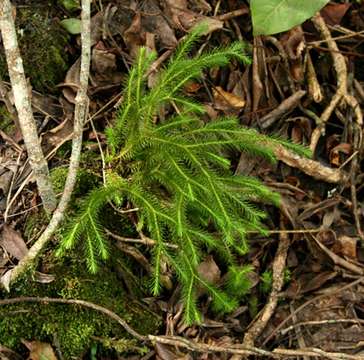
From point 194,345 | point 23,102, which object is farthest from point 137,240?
point 23,102

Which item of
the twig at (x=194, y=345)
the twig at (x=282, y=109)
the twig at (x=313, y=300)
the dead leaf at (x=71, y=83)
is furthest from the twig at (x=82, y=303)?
the twig at (x=282, y=109)

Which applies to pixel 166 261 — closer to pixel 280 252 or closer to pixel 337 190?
pixel 280 252

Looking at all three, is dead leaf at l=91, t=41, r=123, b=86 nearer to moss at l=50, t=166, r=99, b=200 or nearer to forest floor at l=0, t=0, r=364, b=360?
forest floor at l=0, t=0, r=364, b=360

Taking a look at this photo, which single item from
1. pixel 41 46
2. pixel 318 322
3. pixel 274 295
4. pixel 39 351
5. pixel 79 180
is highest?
pixel 41 46

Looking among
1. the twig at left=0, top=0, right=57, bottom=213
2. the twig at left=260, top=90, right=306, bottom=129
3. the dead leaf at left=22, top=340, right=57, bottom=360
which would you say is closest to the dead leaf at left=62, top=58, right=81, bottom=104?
the twig at left=0, top=0, right=57, bottom=213

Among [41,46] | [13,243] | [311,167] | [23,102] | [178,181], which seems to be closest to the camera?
[23,102]

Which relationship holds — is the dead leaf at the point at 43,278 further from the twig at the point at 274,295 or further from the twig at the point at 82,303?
the twig at the point at 274,295

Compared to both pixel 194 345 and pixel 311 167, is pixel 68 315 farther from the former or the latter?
pixel 311 167

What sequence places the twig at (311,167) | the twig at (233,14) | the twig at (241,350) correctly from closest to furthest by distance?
the twig at (241,350)
the twig at (311,167)
the twig at (233,14)
